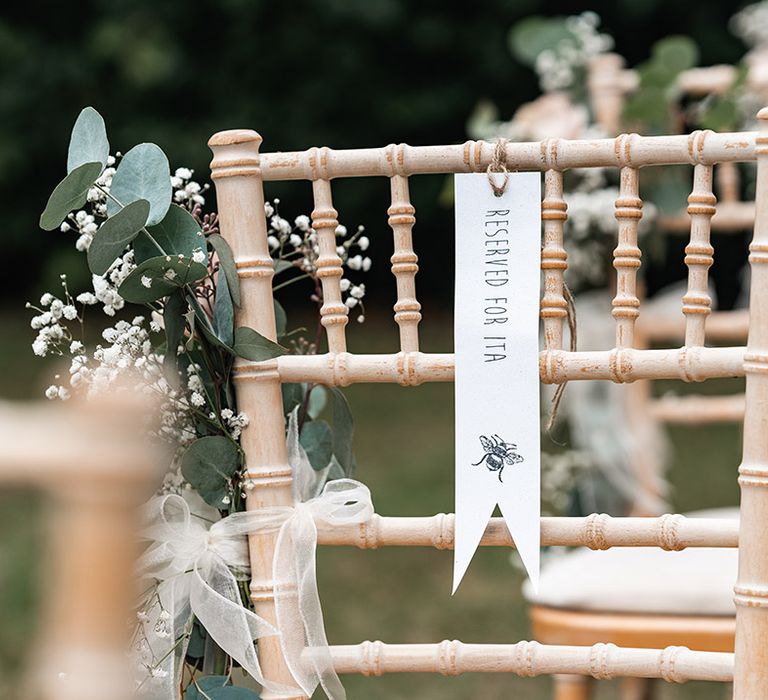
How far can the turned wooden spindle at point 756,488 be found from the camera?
884 millimetres

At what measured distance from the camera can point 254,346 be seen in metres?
0.94

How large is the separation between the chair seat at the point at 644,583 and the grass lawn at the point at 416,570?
2.19 feet

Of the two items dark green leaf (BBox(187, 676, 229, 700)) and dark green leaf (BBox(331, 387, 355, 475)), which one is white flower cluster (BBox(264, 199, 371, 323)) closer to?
dark green leaf (BBox(331, 387, 355, 475))

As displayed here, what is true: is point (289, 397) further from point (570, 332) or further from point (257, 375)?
point (570, 332)

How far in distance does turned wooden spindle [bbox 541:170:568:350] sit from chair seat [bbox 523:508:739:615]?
2.29ft

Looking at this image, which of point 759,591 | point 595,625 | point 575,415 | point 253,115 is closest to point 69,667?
point 759,591

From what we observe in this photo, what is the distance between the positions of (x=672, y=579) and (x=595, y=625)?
0.40 ft

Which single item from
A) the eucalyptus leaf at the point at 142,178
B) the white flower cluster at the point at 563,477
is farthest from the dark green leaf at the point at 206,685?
the white flower cluster at the point at 563,477

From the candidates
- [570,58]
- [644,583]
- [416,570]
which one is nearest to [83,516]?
[644,583]

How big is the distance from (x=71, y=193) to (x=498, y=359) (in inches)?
13.4

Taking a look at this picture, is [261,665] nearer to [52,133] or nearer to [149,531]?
[149,531]

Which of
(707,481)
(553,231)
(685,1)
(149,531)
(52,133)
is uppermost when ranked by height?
(685,1)

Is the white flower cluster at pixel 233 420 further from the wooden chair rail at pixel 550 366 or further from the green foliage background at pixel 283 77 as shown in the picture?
the green foliage background at pixel 283 77

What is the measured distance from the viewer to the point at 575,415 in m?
2.21
